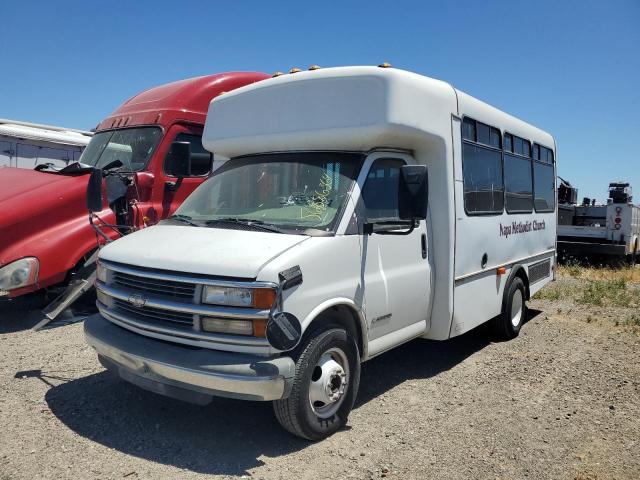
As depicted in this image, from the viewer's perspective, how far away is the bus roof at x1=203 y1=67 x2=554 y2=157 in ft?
14.1

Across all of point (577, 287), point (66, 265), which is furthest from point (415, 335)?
point (577, 287)

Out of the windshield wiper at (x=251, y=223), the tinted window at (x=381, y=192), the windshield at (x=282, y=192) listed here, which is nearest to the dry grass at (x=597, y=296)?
the tinted window at (x=381, y=192)

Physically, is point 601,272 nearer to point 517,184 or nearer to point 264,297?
point 517,184

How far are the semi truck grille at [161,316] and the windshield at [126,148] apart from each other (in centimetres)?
362

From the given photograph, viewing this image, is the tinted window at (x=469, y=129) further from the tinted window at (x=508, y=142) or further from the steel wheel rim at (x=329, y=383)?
the steel wheel rim at (x=329, y=383)

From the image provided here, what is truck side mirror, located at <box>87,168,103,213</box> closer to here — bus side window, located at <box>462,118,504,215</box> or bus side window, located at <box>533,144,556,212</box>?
bus side window, located at <box>462,118,504,215</box>

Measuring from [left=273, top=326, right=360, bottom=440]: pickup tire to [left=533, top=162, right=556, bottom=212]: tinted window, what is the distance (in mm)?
4865

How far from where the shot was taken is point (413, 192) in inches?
160

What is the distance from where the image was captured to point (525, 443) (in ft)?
13.2

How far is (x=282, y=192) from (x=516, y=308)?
4.16m

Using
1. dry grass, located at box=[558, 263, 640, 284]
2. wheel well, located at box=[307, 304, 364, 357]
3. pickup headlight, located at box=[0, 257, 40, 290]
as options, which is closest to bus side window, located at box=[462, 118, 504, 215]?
wheel well, located at box=[307, 304, 364, 357]

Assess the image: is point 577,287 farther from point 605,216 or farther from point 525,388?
point 525,388

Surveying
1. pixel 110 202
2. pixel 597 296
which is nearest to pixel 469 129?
pixel 110 202

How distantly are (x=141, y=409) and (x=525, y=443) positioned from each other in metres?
3.01
